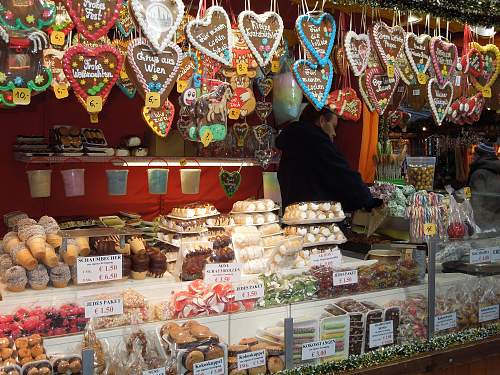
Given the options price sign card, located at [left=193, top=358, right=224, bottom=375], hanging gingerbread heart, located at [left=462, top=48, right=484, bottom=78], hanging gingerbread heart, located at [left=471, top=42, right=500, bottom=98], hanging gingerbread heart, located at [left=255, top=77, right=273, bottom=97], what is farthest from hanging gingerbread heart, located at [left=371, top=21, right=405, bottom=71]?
hanging gingerbread heart, located at [left=255, top=77, right=273, bottom=97]

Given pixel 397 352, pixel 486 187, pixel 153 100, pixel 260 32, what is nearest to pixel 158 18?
pixel 153 100

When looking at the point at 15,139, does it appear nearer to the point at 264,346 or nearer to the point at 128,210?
the point at 128,210

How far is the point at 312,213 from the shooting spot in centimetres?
300

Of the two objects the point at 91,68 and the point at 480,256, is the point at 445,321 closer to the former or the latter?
the point at 480,256

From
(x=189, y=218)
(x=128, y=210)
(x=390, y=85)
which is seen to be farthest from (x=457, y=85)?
(x=128, y=210)

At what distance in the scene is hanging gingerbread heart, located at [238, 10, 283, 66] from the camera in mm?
2344

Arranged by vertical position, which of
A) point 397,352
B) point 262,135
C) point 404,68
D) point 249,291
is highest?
point 404,68

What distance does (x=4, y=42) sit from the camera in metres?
2.02

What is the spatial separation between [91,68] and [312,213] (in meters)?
1.41

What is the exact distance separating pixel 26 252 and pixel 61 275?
0.17 metres

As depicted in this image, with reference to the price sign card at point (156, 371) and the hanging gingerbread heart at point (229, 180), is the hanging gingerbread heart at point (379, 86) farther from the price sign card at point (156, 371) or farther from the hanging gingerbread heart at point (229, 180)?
the hanging gingerbread heart at point (229, 180)

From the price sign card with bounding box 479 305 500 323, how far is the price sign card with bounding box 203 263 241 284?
133 cm

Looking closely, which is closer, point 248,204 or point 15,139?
point 248,204

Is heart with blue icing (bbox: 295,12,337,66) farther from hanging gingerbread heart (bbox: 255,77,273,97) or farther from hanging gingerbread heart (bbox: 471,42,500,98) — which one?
hanging gingerbread heart (bbox: 255,77,273,97)
